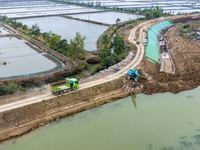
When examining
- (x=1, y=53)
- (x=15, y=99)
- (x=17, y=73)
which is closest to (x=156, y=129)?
(x=15, y=99)

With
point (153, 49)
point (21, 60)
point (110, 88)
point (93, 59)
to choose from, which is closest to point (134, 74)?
point (110, 88)

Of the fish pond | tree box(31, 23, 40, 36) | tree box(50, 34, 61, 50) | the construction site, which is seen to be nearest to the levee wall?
the construction site

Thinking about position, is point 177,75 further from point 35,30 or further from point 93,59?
point 35,30

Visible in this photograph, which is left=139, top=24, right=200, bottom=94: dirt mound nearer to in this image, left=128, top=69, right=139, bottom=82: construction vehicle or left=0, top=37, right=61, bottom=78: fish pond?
left=128, top=69, right=139, bottom=82: construction vehicle

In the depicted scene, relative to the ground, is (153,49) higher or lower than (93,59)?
higher

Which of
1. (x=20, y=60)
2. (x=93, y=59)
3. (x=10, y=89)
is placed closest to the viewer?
(x=10, y=89)

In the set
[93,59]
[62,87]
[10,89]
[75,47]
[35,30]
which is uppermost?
[35,30]
